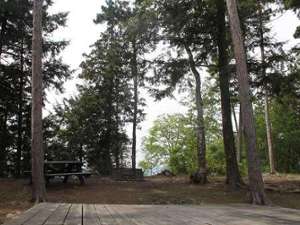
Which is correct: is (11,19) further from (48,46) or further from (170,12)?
(170,12)

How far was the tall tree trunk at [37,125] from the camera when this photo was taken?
11.6 m

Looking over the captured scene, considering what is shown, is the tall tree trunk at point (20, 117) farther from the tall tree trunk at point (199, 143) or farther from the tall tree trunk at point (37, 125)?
the tall tree trunk at point (199, 143)

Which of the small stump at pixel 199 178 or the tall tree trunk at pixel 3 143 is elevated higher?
the tall tree trunk at pixel 3 143

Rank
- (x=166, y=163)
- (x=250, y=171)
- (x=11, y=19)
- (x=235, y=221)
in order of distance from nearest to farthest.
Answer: (x=235, y=221)
(x=250, y=171)
(x=11, y=19)
(x=166, y=163)

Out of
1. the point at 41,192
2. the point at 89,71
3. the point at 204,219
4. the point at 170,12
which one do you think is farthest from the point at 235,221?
the point at 89,71

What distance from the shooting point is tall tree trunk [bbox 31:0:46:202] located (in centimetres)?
1159

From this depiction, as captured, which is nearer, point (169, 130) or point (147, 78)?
point (147, 78)

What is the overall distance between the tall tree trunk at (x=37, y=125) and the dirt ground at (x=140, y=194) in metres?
0.50

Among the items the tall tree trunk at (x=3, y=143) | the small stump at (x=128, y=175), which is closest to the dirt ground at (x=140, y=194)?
the small stump at (x=128, y=175)

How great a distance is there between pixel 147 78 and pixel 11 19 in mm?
7574

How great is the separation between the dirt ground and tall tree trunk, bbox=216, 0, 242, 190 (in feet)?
2.18

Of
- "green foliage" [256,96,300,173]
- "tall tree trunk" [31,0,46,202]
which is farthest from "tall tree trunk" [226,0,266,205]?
"green foliage" [256,96,300,173]

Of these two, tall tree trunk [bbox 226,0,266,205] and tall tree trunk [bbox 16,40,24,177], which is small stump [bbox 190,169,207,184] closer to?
tall tree trunk [bbox 226,0,266,205]

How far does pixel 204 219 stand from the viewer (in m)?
5.50
